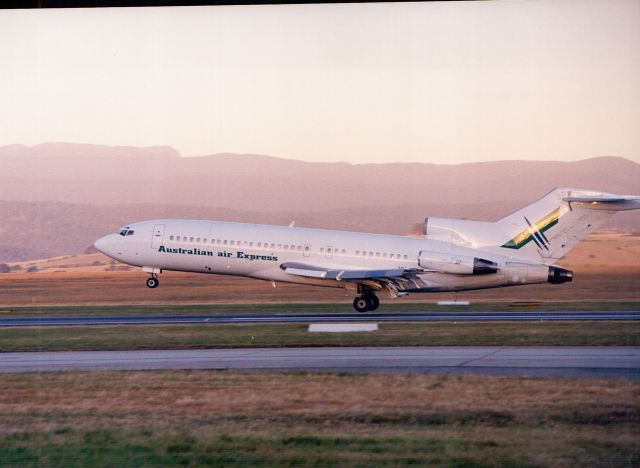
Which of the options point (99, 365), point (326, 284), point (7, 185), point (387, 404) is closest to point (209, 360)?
point (99, 365)

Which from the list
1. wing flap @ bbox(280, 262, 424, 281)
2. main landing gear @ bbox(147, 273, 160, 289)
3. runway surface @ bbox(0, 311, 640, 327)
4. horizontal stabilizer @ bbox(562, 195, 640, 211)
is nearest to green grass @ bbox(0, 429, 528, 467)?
runway surface @ bbox(0, 311, 640, 327)

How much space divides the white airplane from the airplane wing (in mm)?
41

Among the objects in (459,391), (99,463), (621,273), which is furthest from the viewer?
(621,273)

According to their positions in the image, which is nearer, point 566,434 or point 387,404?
point 566,434

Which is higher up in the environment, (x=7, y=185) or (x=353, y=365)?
(x=7, y=185)

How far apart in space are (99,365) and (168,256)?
51.3 feet

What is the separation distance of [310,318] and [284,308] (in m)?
7.03

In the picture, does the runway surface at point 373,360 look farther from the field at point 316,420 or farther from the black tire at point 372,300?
the black tire at point 372,300

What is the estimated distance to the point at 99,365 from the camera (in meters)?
20.4

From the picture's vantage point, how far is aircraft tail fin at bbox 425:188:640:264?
33.2 meters

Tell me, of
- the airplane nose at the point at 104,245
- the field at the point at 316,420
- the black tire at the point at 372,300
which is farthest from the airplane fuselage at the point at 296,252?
the field at the point at 316,420

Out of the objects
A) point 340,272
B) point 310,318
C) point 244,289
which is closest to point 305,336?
point 310,318

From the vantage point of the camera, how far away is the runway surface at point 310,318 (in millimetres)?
31469

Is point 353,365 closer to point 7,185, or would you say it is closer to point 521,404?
point 521,404
